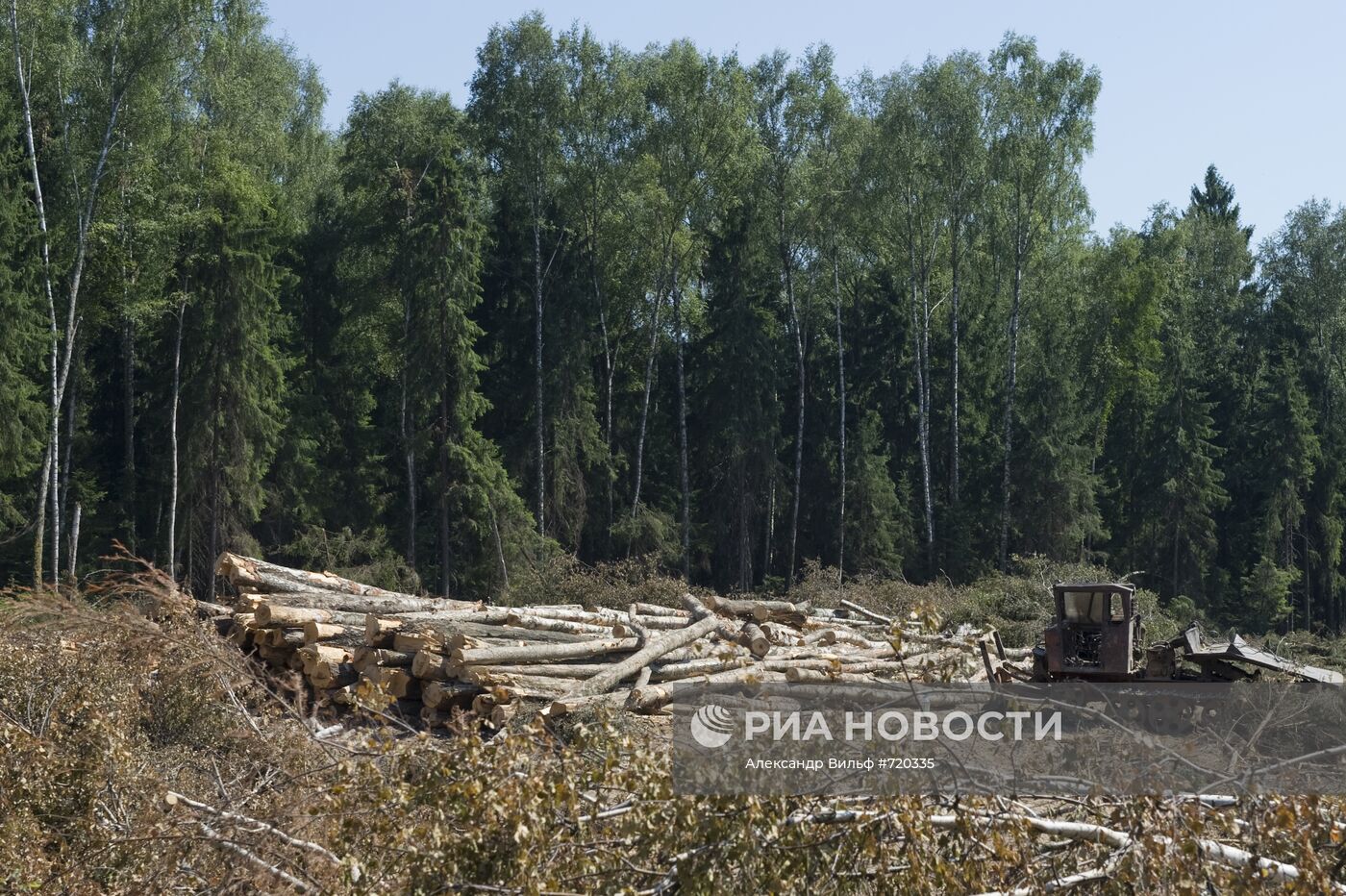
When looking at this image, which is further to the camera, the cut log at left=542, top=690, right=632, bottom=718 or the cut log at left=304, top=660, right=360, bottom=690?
the cut log at left=304, top=660, right=360, bottom=690

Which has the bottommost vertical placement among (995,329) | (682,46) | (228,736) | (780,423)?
(228,736)

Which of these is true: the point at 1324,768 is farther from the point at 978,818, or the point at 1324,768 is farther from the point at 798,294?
the point at 798,294

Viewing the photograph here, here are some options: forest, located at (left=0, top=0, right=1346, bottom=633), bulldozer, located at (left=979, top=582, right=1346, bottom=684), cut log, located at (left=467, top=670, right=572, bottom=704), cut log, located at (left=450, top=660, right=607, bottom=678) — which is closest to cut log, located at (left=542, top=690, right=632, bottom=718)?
cut log, located at (left=467, top=670, right=572, bottom=704)

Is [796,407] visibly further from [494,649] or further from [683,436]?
[494,649]

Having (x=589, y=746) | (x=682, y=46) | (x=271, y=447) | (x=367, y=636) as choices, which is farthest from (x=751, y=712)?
(x=682, y=46)

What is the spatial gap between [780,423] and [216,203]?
1487cm

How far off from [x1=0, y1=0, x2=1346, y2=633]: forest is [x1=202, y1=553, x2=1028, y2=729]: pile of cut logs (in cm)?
1064

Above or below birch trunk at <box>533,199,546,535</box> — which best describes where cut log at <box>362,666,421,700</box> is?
below

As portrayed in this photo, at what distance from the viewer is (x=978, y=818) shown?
516 centimetres

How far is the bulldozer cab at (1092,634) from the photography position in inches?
509

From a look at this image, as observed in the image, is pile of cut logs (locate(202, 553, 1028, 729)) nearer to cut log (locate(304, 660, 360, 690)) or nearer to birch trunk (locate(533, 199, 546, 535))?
cut log (locate(304, 660, 360, 690))

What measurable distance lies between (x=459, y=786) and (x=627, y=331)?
96.9 feet

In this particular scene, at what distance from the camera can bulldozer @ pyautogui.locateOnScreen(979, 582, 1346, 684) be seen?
12.8 meters

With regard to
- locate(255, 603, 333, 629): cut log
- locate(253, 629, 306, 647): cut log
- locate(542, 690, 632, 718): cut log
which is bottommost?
locate(542, 690, 632, 718): cut log
